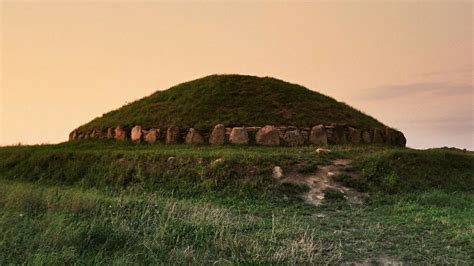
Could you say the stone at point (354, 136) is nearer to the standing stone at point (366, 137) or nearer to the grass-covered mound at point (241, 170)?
the standing stone at point (366, 137)

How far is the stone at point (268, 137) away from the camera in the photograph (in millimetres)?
21344

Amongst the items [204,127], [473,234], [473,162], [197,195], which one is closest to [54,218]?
[197,195]

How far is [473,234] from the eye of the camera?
936cm

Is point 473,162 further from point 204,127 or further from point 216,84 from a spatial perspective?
point 216,84

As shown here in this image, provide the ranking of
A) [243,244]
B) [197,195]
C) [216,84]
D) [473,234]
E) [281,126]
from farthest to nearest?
1. [216,84]
2. [281,126]
3. [197,195]
4. [473,234]
5. [243,244]

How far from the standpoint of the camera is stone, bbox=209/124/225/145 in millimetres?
21641

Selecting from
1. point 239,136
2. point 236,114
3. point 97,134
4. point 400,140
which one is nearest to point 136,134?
point 97,134

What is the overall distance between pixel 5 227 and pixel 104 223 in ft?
5.73

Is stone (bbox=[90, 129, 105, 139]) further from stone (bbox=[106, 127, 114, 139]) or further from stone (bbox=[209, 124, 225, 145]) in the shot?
stone (bbox=[209, 124, 225, 145])

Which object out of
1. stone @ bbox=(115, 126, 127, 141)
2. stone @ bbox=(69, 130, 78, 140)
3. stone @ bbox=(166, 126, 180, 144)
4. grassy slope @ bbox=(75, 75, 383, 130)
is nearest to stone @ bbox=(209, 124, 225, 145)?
grassy slope @ bbox=(75, 75, 383, 130)

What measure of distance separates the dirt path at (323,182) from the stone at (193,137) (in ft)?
24.3

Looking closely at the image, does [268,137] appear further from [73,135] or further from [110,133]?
[73,135]

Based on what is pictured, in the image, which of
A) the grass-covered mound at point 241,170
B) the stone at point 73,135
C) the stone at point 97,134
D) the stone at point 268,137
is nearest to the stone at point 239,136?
the stone at point 268,137

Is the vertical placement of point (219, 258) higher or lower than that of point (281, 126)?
lower
